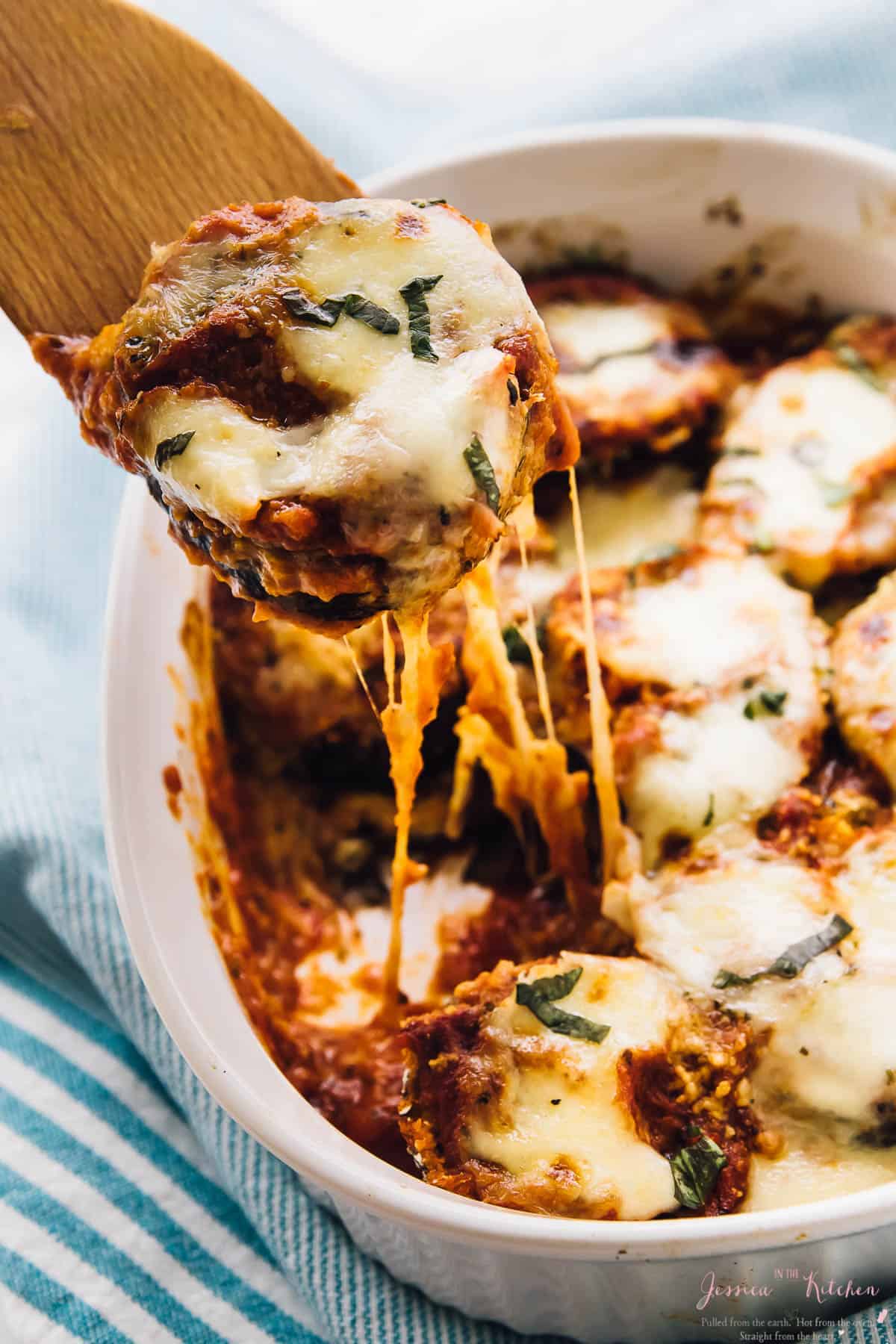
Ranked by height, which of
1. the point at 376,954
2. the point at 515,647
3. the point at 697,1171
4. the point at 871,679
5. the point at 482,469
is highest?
the point at 482,469

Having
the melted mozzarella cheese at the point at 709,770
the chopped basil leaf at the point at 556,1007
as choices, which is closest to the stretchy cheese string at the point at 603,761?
the melted mozzarella cheese at the point at 709,770

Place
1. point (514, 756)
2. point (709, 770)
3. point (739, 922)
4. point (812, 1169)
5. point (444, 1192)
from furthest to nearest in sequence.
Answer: point (514, 756)
point (709, 770)
point (739, 922)
point (812, 1169)
point (444, 1192)

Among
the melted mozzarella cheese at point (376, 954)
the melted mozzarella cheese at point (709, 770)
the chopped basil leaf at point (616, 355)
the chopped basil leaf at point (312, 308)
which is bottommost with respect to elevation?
the melted mozzarella cheese at point (376, 954)

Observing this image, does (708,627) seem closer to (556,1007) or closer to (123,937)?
(556,1007)

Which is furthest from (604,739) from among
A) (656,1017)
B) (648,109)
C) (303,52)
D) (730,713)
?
(303,52)

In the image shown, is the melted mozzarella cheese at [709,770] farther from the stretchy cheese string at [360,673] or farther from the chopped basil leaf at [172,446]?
the chopped basil leaf at [172,446]

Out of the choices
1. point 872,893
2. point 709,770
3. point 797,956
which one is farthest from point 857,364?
point 797,956

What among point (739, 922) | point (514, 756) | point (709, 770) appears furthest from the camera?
point (514, 756)
